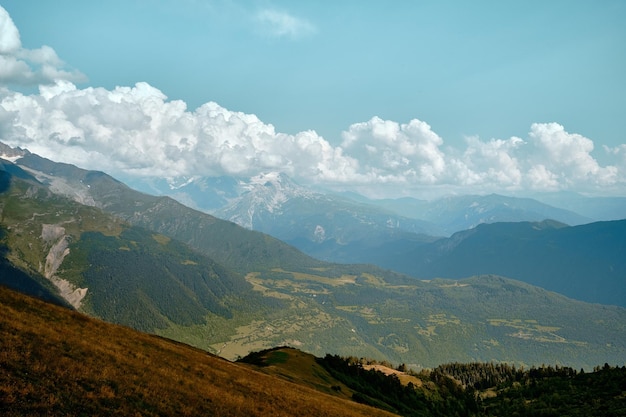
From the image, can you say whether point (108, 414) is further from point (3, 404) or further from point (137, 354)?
point (137, 354)

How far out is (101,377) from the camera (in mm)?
31609

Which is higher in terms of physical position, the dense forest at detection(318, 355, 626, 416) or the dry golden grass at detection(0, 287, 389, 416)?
the dry golden grass at detection(0, 287, 389, 416)

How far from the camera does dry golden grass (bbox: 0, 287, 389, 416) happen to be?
26156mm

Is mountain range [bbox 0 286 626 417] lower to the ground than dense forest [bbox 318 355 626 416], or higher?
higher

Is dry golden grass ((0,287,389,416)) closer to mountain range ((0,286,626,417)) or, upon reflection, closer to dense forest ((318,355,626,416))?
mountain range ((0,286,626,417))

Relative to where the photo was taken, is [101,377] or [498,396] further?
[498,396]

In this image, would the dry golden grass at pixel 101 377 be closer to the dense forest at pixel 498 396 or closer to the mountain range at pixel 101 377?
the mountain range at pixel 101 377

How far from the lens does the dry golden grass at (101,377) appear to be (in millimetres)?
26156

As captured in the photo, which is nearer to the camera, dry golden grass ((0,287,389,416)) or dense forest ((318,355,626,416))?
dry golden grass ((0,287,389,416))

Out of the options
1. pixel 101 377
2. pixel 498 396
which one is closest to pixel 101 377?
pixel 101 377

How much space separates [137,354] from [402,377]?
18217 centimetres

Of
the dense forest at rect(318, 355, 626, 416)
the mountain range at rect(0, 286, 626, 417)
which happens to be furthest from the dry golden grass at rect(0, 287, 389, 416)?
the dense forest at rect(318, 355, 626, 416)

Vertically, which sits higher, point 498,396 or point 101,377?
point 101,377

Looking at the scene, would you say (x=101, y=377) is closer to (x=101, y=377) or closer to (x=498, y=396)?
(x=101, y=377)
